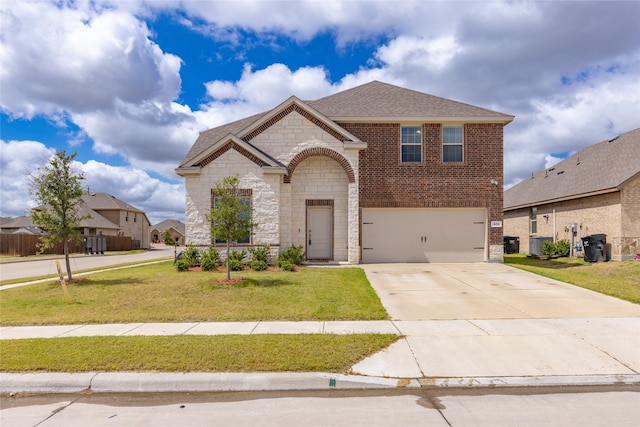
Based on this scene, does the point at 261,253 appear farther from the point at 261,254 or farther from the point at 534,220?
the point at 534,220

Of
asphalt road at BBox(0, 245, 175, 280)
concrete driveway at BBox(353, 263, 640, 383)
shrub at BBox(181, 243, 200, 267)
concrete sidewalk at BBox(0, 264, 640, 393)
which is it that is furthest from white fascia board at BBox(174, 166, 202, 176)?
concrete sidewalk at BBox(0, 264, 640, 393)

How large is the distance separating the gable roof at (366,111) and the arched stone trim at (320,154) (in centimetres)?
81

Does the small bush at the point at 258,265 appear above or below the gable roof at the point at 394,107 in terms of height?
below

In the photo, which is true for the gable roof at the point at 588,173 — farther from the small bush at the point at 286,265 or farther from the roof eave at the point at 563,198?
the small bush at the point at 286,265

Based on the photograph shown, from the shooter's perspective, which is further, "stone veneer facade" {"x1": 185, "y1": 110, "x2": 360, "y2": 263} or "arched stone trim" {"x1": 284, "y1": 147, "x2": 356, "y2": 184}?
"arched stone trim" {"x1": 284, "y1": 147, "x2": 356, "y2": 184}

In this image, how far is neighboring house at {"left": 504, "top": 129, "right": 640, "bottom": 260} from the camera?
1798 cm

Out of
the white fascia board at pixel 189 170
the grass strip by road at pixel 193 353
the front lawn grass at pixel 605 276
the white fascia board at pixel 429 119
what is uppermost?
the white fascia board at pixel 429 119

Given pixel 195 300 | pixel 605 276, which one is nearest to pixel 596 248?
pixel 605 276

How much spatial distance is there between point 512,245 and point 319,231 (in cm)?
1671

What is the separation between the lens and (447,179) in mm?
17828

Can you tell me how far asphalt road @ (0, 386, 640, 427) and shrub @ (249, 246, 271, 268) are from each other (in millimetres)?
10307

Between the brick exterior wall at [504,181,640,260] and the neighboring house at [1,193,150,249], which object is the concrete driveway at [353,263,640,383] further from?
the neighboring house at [1,193,150,249]

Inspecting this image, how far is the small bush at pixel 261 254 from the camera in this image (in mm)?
15547

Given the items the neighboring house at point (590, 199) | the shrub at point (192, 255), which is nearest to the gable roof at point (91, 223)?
the shrub at point (192, 255)
